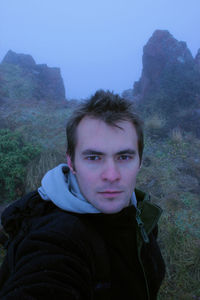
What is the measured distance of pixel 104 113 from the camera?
55.5 inches

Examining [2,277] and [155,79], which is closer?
[2,277]

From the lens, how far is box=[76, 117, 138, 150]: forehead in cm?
132

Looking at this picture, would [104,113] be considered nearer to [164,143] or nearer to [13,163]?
[13,163]

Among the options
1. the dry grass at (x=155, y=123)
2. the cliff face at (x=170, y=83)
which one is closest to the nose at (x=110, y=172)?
the dry grass at (x=155, y=123)

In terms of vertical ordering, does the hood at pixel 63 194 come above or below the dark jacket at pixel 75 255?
above

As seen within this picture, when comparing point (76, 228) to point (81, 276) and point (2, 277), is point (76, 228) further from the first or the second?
point (2, 277)

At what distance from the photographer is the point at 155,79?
10.3m

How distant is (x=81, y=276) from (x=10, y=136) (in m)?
4.53

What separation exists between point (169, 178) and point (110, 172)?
395 centimetres

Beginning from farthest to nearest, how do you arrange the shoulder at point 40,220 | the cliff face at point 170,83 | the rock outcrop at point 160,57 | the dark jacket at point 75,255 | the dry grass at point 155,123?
the rock outcrop at point 160,57 → the cliff face at point 170,83 → the dry grass at point 155,123 → the shoulder at point 40,220 → the dark jacket at point 75,255

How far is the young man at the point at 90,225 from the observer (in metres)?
0.96

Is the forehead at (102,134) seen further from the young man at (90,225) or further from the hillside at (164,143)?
the hillside at (164,143)

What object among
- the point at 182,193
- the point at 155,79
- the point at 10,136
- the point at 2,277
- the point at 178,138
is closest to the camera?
the point at 2,277

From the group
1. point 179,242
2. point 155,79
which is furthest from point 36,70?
point 179,242
